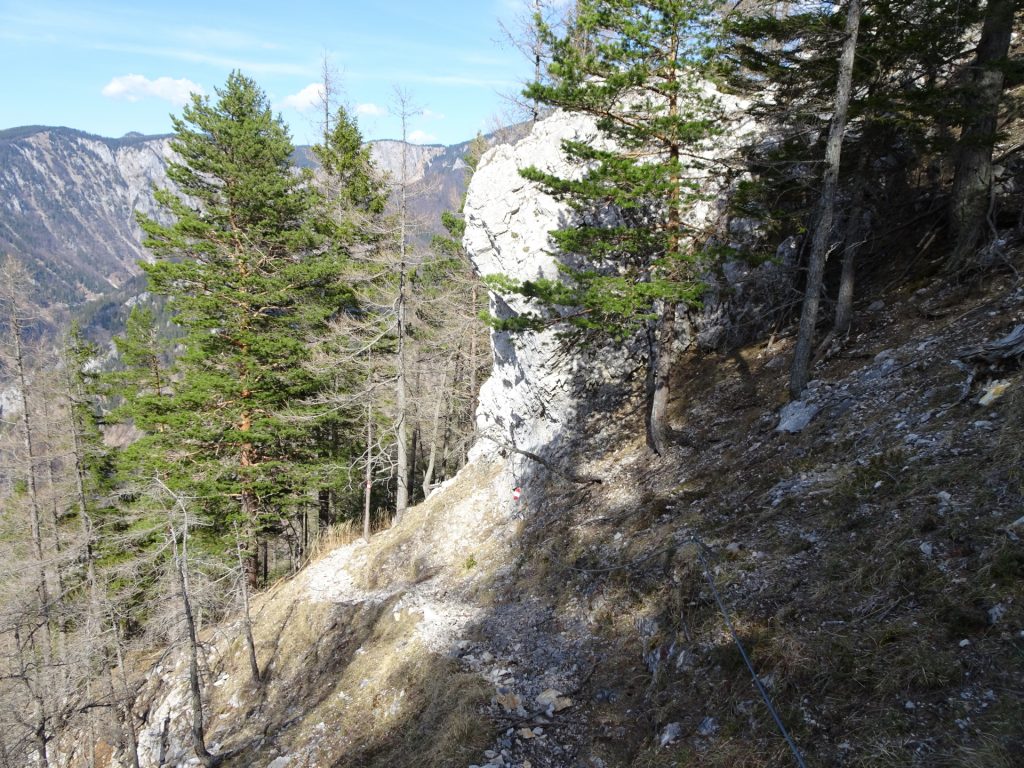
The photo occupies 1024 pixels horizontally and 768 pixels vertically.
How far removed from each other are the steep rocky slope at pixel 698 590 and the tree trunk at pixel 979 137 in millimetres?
752

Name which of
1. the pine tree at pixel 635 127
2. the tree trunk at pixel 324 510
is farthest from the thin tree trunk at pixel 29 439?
the pine tree at pixel 635 127

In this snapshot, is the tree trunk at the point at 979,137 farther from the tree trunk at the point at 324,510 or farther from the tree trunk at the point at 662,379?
the tree trunk at the point at 324,510

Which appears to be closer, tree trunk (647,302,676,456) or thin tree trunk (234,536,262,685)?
tree trunk (647,302,676,456)

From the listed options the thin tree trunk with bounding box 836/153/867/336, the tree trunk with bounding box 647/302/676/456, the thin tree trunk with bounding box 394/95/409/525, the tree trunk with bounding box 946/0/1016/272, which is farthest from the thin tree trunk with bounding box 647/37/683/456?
the thin tree trunk with bounding box 394/95/409/525

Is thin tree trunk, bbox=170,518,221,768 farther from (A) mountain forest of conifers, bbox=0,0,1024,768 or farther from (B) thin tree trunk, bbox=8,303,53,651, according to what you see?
(B) thin tree trunk, bbox=8,303,53,651

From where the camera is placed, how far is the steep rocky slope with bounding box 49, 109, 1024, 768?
4688mm

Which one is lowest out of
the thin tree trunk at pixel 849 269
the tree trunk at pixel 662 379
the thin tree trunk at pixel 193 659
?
the thin tree trunk at pixel 193 659

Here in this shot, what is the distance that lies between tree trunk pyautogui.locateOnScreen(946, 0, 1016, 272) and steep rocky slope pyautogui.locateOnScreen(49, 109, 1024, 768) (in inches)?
29.6

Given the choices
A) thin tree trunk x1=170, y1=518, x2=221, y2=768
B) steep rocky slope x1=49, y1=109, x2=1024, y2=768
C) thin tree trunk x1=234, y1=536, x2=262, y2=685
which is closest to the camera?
steep rocky slope x1=49, y1=109, x2=1024, y2=768

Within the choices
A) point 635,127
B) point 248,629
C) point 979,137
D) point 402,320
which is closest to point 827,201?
point 979,137

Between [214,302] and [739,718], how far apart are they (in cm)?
1630

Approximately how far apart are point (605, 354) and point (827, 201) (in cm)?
639

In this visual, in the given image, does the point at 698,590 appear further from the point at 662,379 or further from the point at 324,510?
the point at 324,510

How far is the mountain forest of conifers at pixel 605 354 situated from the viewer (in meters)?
6.14
